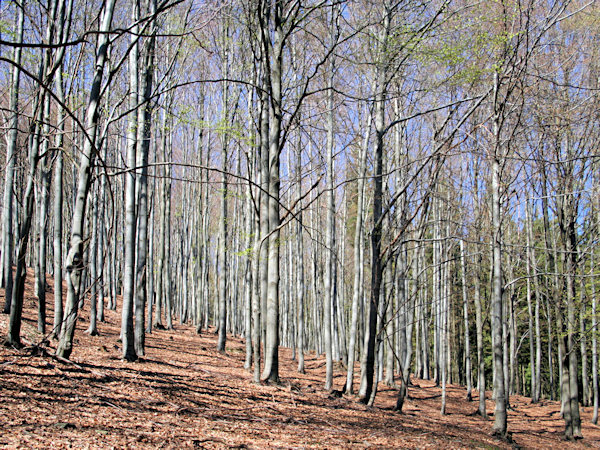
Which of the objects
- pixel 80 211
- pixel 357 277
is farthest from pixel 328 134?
pixel 80 211

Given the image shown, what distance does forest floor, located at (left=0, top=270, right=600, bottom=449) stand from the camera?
3.80 metres

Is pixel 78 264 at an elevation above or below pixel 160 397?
above

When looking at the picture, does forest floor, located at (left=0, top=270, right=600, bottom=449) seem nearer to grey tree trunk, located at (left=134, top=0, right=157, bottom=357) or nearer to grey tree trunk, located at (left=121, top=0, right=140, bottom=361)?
grey tree trunk, located at (left=121, top=0, right=140, bottom=361)

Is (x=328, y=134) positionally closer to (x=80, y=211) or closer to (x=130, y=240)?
(x=130, y=240)

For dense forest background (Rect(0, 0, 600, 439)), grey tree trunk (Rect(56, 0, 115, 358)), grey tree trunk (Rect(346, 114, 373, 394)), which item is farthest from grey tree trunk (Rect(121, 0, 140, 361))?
grey tree trunk (Rect(346, 114, 373, 394))

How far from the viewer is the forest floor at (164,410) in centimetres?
380

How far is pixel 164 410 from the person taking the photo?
16.1 ft

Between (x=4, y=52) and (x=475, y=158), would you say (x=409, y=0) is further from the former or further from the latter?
(x=4, y=52)

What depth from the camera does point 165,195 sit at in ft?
55.9

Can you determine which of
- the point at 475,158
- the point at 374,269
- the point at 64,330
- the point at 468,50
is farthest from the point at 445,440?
the point at 475,158

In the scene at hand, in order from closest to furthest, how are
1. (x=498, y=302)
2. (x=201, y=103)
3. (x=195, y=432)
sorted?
1. (x=195, y=432)
2. (x=498, y=302)
3. (x=201, y=103)

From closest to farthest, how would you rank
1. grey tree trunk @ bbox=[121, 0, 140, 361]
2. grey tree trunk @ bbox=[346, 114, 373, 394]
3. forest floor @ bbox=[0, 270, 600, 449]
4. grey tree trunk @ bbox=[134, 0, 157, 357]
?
forest floor @ bbox=[0, 270, 600, 449]
grey tree trunk @ bbox=[121, 0, 140, 361]
grey tree trunk @ bbox=[134, 0, 157, 357]
grey tree trunk @ bbox=[346, 114, 373, 394]

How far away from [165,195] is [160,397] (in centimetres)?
1252

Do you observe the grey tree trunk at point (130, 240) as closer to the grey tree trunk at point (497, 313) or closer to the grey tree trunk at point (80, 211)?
the grey tree trunk at point (80, 211)
